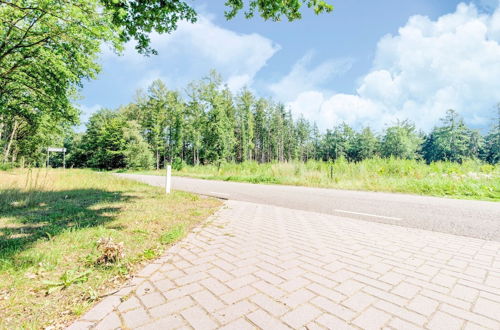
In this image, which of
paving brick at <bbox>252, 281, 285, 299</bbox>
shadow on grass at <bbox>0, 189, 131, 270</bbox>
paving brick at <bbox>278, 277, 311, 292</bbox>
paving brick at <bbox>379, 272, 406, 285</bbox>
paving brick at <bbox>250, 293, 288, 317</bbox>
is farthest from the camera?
shadow on grass at <bbox>0, 189, 131, 270</bbox>

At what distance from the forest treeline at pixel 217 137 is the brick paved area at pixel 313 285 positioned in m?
24.5

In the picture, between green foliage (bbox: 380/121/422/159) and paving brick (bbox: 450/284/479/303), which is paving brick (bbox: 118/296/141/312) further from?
green foliage (bbox: 380/121/422/159)

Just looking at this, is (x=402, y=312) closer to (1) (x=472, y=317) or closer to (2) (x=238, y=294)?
(1) (x=472, y=317)

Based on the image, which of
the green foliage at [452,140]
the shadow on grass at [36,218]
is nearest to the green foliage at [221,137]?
the green foliage at [452,140]

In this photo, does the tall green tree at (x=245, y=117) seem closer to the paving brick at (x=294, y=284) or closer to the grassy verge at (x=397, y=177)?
the grassy verge at (x=397, y=177)

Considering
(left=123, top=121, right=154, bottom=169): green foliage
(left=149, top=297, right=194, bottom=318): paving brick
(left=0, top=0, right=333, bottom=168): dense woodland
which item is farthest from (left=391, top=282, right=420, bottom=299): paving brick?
(left=123, top=121, right=154, bottom=169): green foliage

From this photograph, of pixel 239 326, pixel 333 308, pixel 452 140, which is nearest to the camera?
pixel 239 326

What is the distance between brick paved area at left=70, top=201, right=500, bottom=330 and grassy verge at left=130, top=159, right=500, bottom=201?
24.9 feet

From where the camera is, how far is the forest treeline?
33438mm

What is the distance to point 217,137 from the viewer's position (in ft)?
92.3

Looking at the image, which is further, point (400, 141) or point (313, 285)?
point (400, 141)

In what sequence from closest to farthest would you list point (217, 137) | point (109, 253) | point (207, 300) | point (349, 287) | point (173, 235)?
point (207, 300) < point (349, 287) < point (109, 253) < point (173, 235) < point (217, 137)

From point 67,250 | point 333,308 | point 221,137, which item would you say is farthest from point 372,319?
point 221,137

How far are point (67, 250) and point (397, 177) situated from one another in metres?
15.2
